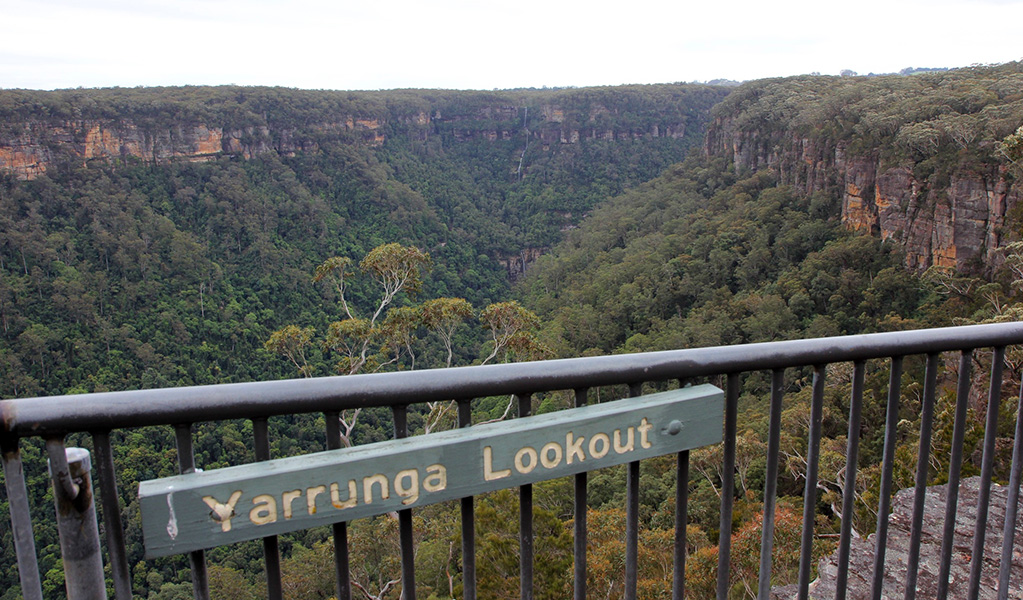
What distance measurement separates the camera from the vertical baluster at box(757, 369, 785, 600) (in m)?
1.50

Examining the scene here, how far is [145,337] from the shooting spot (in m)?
33.4

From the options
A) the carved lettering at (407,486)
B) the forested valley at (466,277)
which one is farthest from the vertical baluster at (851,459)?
the forested valley at (466,277)

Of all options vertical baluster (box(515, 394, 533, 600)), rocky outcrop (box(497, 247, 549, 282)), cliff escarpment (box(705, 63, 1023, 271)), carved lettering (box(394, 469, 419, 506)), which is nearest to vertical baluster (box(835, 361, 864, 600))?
vertical baluster (box(515, 394, 533, 600))

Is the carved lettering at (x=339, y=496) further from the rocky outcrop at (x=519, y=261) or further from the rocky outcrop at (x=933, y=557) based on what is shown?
the rocky outcrop at (x=519, y=261)

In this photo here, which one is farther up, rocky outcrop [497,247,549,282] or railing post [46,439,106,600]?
railing post [46,439,106,600]

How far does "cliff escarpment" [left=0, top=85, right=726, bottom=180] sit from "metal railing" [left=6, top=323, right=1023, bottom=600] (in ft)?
158

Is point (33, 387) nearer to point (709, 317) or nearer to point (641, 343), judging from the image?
point (641, 343)

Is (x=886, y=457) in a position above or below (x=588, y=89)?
below


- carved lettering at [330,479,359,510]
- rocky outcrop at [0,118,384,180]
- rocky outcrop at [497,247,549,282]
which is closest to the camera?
carved lettering at [330,479,359,510]

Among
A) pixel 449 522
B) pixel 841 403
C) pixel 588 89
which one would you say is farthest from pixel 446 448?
pixel 588 89

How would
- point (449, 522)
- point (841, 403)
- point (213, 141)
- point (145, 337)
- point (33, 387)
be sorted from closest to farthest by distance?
1. point (449, 522)
2. point (841, 403)
3. point (33, 387)
4. point (145, 337)
5. point (213, 141)

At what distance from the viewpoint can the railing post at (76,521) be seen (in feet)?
3.46

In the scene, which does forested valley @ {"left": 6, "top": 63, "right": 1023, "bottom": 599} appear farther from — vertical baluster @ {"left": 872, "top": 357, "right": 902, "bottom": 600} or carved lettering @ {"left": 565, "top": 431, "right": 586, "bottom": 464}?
vertical baluster @ {"left": 872, "top": 357, "right": 902, "bottom": 600}

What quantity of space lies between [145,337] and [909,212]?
3444cm
